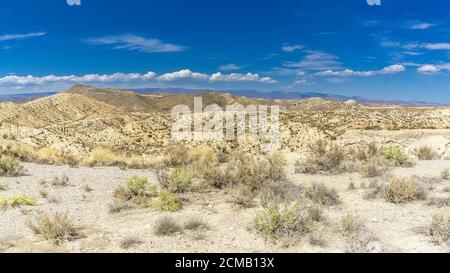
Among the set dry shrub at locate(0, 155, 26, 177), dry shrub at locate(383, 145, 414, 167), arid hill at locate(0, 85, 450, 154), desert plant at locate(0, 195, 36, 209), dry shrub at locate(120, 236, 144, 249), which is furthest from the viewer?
arid hill at locate(0, 85, 450, 154)

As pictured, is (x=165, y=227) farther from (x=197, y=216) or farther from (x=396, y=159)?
(x=396, y=159)

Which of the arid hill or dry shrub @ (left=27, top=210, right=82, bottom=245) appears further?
the arid hill

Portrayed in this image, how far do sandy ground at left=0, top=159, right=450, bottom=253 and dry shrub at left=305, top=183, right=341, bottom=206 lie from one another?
0.66 feet

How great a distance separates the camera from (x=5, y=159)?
1290cm

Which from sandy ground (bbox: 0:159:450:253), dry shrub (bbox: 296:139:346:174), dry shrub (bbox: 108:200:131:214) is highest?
dry shrub (bbox: 296:139:346:174)

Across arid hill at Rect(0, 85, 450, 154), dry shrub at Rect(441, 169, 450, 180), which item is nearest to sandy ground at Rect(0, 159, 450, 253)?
dry shrub at Rect(441, 169, 450, 180)

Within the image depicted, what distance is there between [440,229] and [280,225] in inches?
95.4

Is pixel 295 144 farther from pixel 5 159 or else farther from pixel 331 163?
pixel 5 159

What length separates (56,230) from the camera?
7031 mm

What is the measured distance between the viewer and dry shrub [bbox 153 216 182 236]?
7168mm

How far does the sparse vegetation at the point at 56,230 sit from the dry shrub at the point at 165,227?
3.97ft

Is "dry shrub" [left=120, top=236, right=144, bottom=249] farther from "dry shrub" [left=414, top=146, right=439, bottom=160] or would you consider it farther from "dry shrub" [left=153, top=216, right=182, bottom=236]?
"dry shrub" [left=414, top=146, right=439, bottom=160]

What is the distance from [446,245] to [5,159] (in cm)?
1140

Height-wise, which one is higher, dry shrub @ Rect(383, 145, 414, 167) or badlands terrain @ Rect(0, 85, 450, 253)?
dry shrub @ Rect(383, 145, 414, 167)
